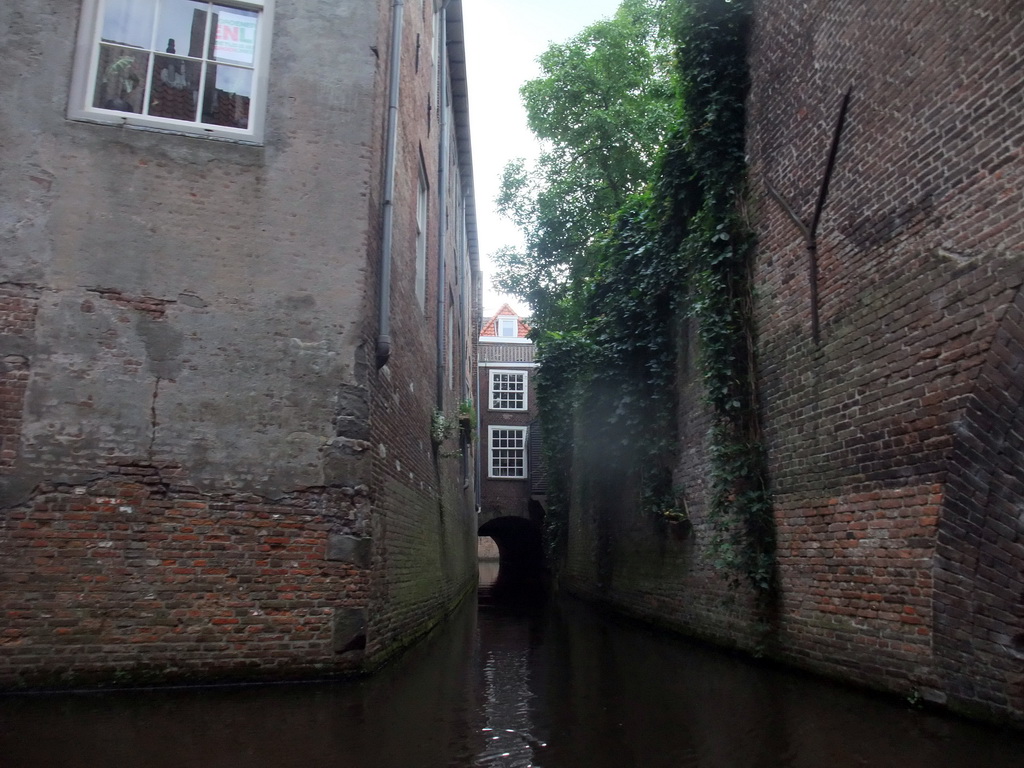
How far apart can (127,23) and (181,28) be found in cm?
44

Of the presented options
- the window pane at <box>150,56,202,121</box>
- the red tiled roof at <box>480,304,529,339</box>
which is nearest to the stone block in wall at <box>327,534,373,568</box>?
the window pane at <box>150,56,202,121</box>

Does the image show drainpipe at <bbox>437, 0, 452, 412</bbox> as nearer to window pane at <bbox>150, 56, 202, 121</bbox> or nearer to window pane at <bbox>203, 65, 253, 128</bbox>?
window pane at <bbox>203, 65, 253, 128</bbox>

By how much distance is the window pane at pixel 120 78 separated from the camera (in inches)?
264

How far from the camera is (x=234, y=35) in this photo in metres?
7.11

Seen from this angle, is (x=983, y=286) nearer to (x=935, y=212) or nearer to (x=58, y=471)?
(x=935, y=212)

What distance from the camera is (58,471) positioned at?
5898 mm

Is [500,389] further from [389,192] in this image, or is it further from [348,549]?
[348,549]

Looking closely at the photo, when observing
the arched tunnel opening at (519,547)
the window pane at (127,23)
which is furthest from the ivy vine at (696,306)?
the arched tunnel opening at (519,547)

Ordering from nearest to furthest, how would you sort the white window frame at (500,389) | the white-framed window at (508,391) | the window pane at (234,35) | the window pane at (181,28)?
the window pane at (181,28)
the window pane at (234,35)
the white window frame at (500,389)
the white-framed window at (508,391)

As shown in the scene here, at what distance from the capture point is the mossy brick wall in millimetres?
4734

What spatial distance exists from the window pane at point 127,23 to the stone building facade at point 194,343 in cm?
3

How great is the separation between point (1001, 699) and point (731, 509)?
3638 mm

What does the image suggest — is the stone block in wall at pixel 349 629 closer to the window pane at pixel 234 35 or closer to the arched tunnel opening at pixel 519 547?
the window pane at pixel 234 35

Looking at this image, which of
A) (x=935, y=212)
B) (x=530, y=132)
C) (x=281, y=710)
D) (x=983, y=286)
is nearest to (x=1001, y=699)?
(x=983, y=286)
